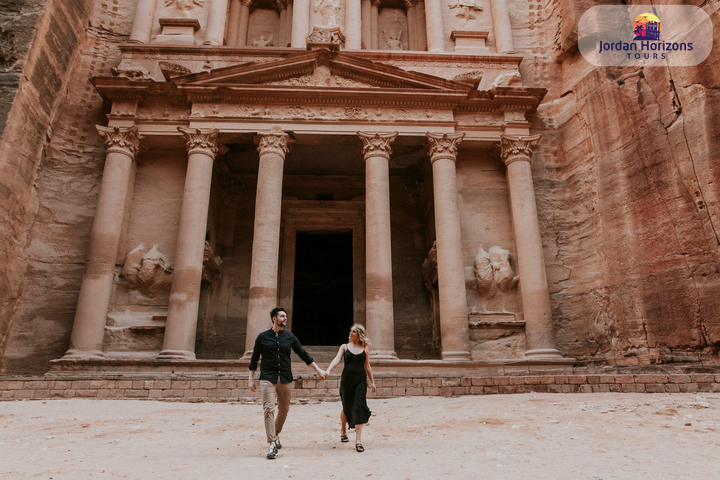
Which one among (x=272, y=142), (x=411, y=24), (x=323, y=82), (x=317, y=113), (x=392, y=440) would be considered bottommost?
(x=392, y=440)

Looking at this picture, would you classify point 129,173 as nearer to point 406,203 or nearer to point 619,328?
point 406,203

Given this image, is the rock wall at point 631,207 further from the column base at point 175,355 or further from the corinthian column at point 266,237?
the column base at point 175,355

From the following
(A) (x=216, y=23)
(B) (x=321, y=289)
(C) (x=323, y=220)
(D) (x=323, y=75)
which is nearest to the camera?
(D) (x=323, y=75)

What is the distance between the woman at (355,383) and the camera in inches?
231

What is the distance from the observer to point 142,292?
45.2 feet

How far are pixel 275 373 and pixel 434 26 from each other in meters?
15.0

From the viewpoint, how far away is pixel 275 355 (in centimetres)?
578

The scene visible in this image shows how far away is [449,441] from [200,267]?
914 cm

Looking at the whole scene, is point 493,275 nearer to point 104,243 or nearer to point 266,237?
point 266,237

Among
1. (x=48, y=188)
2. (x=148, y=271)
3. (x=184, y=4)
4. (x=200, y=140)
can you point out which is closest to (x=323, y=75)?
(x=200, y=140)

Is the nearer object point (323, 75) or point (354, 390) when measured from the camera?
point (354, 390)

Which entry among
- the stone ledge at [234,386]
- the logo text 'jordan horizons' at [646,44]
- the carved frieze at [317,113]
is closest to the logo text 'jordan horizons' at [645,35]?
the logo text 'jordan horizons' at [646,44]

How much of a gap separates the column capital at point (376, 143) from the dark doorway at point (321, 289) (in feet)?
22.3

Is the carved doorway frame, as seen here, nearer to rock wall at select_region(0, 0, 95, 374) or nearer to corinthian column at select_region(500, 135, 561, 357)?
corinthian column at select_region(500, 135, 561, 357)
